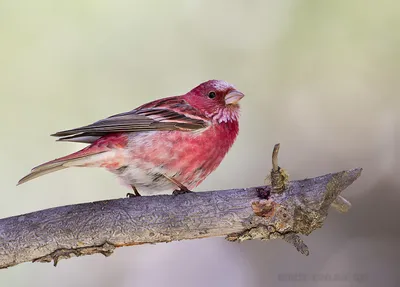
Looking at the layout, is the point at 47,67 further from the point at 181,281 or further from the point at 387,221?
the point at 387,221

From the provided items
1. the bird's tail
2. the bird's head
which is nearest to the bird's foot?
the bird's tail

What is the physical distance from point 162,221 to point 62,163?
3.04 ft

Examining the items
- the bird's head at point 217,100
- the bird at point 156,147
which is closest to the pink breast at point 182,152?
the bird at point 156,147

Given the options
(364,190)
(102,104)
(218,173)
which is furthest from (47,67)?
(364,190)

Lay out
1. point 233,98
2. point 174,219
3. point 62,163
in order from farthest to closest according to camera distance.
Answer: point 233,98 < point 62,163 < point 174,219

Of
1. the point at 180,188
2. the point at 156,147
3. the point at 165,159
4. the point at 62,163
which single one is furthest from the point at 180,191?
the point at 62,163

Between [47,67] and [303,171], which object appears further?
[47,67]

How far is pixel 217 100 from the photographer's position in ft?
17.4

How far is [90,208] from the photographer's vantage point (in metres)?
4.46

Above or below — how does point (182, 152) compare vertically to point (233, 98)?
below

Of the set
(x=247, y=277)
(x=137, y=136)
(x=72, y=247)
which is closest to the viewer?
(x=72, y=247)

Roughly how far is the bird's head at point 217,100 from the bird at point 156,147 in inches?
2.2

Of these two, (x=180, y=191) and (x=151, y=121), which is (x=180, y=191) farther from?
(x=151, y=121)

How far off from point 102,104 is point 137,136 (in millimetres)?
2341
